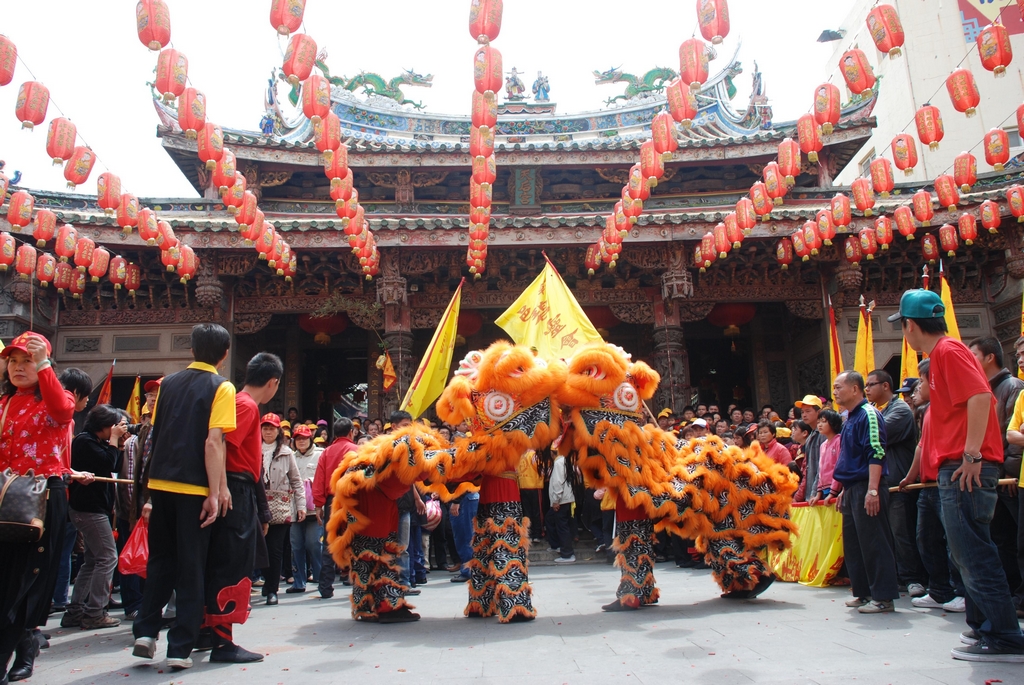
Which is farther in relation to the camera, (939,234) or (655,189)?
(655,189)

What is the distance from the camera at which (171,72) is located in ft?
25.3

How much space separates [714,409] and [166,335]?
8.54m

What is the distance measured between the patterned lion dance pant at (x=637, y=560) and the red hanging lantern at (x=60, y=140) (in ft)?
25.4

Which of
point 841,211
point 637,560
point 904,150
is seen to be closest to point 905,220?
point 841,211

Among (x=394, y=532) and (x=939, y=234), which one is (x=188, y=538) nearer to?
(x=394, y=532)

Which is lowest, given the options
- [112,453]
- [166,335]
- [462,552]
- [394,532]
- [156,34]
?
[462,552]

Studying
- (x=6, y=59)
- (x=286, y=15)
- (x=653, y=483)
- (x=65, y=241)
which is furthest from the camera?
(x=65, y=241)

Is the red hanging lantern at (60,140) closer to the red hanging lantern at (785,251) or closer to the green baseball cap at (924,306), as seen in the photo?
the green baseball cap at (924,306)

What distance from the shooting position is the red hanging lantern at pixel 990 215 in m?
10.4

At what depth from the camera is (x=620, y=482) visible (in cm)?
479

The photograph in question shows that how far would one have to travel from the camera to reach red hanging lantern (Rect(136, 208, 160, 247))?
9391 millimetres

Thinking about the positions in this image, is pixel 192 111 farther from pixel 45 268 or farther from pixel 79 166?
pixel 45 268

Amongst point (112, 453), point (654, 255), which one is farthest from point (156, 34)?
point (654, 255)

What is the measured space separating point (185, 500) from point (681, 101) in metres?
7.20
